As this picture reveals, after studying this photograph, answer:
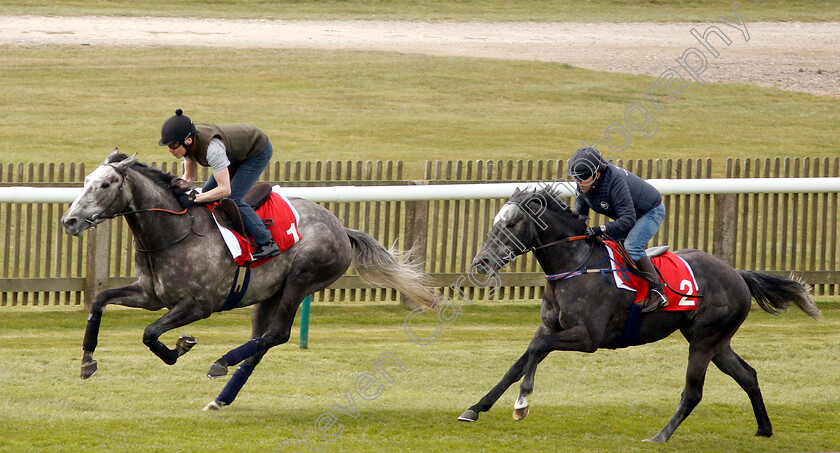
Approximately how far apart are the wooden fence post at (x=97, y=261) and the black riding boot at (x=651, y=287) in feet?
18.0

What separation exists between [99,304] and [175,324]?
0.51 metres

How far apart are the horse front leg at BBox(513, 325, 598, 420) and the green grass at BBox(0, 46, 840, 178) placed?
29.5 ft

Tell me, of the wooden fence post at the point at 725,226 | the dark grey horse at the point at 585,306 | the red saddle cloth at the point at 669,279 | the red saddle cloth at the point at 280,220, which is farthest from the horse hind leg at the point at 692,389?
the wooden fence post at the point at 725,226

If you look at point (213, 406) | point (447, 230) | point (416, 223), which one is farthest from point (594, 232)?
point (447, 230)

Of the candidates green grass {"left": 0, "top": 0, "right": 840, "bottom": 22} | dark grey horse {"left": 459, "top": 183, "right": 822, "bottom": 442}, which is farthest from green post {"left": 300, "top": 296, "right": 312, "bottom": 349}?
green grass {"left": 0, "top": 0, "right": 840, "bottom": 22}

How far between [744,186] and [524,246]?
4973 mm

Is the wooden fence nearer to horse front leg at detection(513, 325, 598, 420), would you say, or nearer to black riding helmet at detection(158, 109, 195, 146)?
black riding helmet at detection(158, 109, 195, 146)

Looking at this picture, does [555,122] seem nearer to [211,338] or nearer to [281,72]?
[281,72]

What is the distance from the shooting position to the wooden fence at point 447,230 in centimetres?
1067

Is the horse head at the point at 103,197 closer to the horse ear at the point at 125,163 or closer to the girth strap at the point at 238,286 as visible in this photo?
A: the horse ear at the point at 125,163

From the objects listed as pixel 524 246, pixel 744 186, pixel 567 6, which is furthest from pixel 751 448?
pixel 567 6

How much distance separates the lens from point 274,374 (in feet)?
29.7

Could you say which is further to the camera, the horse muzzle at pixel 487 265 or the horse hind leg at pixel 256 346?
the horse hind leg at pixel 256 346

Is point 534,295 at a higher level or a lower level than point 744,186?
lower
